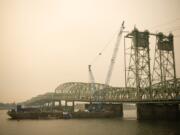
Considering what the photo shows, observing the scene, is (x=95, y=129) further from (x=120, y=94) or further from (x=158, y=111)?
(x=120, y=94)

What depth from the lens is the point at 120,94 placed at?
64.8m

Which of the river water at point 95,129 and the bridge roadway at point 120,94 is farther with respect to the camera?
the bridge roadway at point 120,94

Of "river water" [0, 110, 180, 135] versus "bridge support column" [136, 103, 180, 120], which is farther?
"bridge support column" [136, 103, 180, 120]

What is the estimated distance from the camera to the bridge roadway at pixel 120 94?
49812 millimetres

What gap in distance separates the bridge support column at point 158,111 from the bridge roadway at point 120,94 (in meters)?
1.23

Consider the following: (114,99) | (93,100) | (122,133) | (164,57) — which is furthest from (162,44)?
(122,133)

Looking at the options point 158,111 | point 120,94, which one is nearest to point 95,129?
point 158,111

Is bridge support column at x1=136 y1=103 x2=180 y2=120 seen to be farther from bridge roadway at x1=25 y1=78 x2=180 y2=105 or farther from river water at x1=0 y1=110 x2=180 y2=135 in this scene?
river water at x1=0 y1=110 x2=180 y2=135

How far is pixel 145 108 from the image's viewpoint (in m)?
53.2

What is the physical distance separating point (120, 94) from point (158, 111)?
13423 millimetres

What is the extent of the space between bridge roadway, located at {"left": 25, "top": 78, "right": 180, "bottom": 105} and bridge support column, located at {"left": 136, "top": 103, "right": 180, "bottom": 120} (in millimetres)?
1227

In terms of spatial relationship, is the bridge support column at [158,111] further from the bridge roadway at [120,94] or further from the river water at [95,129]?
the river water at [95,129]

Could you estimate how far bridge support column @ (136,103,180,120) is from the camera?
50.7 m

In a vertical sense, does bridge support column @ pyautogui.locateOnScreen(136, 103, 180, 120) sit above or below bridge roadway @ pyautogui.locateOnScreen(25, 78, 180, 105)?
below
